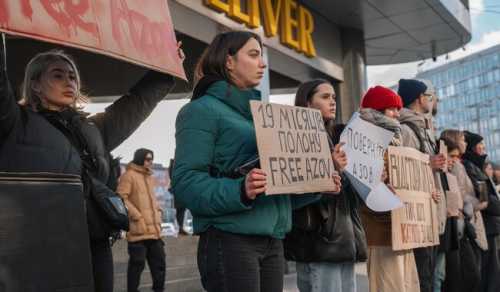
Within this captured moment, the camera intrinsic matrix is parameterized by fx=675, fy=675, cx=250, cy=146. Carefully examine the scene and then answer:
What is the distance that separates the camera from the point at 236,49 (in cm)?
284

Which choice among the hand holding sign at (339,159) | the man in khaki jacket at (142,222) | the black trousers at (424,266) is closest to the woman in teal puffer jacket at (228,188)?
the hand holding sign at (339,159)

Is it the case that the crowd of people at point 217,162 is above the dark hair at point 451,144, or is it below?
below

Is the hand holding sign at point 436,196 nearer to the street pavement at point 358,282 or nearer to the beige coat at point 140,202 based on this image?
the street pavement at point 358,282

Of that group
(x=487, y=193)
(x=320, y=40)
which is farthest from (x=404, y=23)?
(x=487, y=193)

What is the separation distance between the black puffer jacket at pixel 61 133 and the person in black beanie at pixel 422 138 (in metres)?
2.23

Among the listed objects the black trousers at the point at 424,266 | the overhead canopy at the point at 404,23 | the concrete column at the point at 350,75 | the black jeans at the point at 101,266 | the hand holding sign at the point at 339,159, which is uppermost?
the overhead canopy at the point at 404,23

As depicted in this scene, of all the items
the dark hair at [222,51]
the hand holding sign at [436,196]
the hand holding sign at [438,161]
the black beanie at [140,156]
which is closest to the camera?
the dark hair at [222,51]

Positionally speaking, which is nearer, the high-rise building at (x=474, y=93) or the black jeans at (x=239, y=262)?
the black jeans at (x=239, y=262)

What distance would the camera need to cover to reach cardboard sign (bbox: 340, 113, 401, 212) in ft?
12.1

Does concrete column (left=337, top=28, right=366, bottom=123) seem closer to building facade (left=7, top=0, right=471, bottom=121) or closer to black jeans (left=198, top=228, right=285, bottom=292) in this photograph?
Answer: building facade (left=7, top=0, right=471, bottom=121)

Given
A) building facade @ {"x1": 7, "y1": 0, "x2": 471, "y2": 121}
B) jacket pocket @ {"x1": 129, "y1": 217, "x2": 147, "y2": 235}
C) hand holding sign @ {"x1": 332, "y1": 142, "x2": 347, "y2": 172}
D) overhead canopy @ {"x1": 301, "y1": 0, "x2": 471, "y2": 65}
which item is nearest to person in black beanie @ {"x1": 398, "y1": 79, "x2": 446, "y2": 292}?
hand holding sign @ {"x1": 332, "y1": 142, "x2": 347, "y2": 172}

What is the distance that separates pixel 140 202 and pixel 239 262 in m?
Answer: 5.07

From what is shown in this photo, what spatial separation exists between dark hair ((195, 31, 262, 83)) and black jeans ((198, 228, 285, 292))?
69 cm

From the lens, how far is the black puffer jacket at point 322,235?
3375mm
